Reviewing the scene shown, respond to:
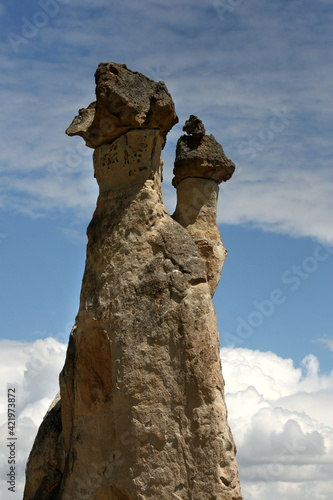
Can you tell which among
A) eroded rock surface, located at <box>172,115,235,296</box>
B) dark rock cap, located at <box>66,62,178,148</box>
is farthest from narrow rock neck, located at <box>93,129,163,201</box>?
eroded rock surface, located at <box>172,115,235,296</box>

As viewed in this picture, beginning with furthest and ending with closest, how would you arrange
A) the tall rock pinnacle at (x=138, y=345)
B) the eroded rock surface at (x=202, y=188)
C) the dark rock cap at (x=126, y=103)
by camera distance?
the eroded rock surface at (x=202, y=188)
the dark rock cap at (x=126, y=103)
the tall rock pinnacle at (x=138, y=345)

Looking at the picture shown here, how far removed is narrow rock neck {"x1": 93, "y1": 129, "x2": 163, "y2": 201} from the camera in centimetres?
959

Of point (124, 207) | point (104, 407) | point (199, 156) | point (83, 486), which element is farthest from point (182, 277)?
point (199, 156)

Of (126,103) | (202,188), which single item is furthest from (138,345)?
(202,188)

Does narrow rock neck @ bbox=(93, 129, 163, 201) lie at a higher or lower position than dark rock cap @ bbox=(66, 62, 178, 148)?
lower

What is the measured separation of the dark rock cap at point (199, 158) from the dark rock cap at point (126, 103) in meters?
2.06

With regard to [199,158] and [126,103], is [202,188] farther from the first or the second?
[126,103]

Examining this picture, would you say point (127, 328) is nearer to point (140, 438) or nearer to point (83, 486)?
point (140, 438)

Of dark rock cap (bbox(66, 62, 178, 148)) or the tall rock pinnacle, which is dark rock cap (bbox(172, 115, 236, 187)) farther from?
dark rock cap (bbox(66, 62, 178, 148))

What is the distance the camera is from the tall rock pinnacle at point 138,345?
8211 millimetres

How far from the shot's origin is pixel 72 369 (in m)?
9.81

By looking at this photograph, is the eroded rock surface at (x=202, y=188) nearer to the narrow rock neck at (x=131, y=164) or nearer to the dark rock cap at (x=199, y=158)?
the dark rock cap at (x=199, y=158)

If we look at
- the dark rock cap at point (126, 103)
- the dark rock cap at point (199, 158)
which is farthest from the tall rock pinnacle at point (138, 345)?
the dark rock cap at point (199, 158)

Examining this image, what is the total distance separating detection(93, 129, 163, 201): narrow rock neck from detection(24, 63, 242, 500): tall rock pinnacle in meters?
0.02
